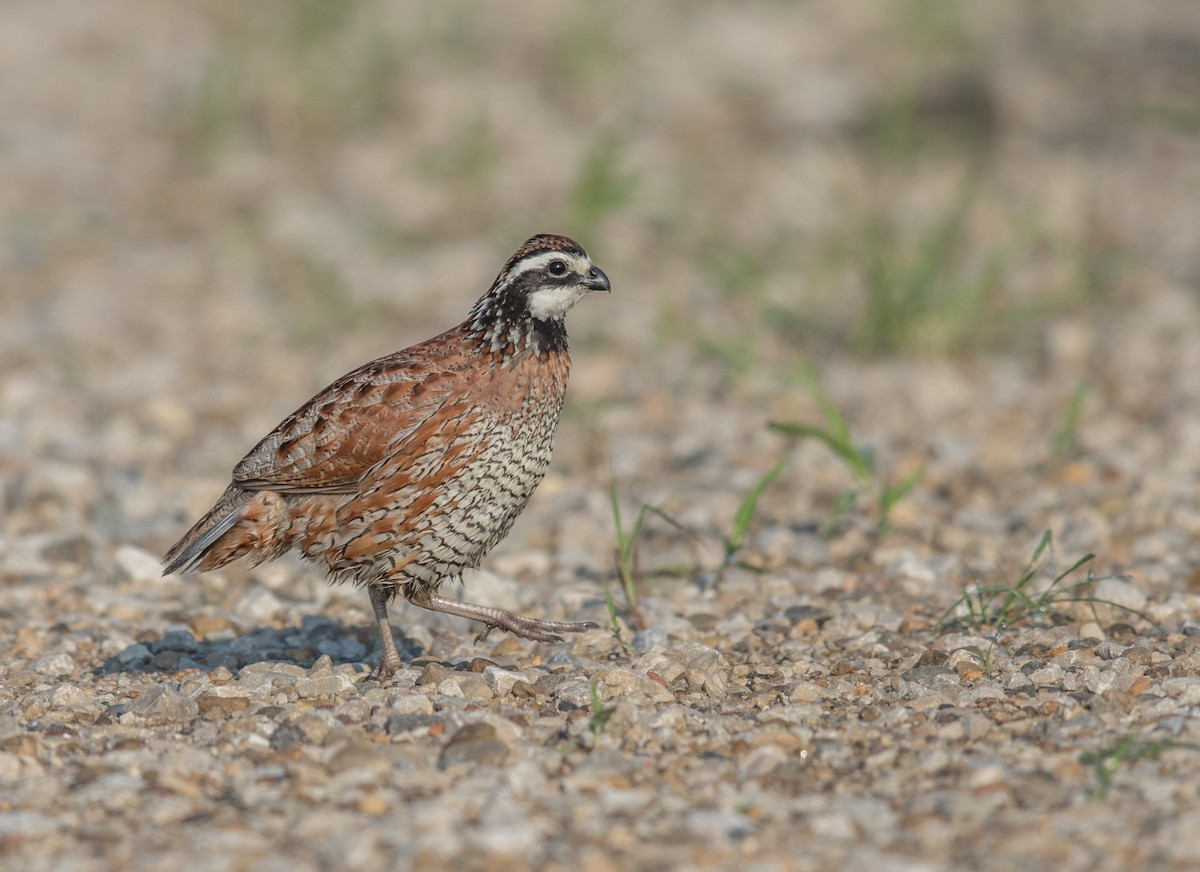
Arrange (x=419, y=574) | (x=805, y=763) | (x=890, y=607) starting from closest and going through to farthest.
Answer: (x=805, y=763), (x=419, y=574), (x=890, y=607)

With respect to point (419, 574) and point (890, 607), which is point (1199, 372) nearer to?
point (890, 607)

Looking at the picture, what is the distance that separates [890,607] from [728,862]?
226 cm

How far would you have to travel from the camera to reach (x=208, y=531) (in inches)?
215

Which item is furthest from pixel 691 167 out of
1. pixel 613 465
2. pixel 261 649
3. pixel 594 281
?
pixel 261 649

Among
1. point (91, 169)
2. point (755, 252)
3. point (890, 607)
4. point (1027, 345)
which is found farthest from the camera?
point (91, 169)

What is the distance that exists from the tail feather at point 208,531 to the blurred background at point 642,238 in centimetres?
137

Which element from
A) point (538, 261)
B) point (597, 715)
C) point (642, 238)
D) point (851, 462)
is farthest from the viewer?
point (642, 238)

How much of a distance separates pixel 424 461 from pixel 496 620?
68cm

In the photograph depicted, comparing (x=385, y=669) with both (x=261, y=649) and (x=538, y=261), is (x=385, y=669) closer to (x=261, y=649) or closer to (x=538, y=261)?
(x=261, y=649)

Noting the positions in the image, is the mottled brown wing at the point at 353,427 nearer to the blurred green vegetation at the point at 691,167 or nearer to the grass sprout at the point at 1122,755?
the grass sprout at the point at 1122,755

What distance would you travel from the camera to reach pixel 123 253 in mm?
10203

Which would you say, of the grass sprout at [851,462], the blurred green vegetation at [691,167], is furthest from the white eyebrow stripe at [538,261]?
the blurred green vegetation at [691,167]

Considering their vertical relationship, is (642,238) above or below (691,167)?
below

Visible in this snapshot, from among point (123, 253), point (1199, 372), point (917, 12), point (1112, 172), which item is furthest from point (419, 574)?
point (917, 12)
